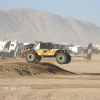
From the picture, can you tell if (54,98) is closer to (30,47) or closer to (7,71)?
(7,71)

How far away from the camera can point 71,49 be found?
72.6 metres

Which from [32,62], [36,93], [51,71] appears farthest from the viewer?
[32,62]

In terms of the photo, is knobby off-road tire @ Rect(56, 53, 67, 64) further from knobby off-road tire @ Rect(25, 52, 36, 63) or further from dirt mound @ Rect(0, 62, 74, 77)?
knobby off-road tire @ Rect(25, 52, 36, 63)

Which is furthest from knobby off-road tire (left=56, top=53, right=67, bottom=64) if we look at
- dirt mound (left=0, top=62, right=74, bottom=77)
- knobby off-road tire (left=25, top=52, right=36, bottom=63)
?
knobby off-road tire (left=25, top=52, right=36, bottom=63)

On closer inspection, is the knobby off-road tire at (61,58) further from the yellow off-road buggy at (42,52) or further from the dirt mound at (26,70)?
the dirt mound at (26,70)

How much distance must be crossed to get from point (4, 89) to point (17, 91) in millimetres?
802

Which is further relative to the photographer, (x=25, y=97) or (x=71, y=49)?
(x=71, y=49)

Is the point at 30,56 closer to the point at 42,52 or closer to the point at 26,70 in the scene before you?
the point at 42,52

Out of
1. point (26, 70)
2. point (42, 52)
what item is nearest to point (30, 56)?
point (42, 52)

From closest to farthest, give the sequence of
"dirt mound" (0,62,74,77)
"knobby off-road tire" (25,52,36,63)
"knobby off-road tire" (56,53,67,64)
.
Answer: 1. "dirt mound" (0,62,74,77)
2. "knobby off-road tire" (56,53,67,64)
3. "knobby off-road tire" (25,52,36,63)

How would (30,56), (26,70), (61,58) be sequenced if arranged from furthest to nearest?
(30,56), (61,58), (26,70)

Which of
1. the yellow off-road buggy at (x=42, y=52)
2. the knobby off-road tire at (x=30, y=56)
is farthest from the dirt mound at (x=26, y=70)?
the yellow off-road buggy at (x=42, y=52)

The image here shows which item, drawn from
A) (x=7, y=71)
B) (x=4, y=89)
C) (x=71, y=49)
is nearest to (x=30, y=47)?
(x=7, y=71)

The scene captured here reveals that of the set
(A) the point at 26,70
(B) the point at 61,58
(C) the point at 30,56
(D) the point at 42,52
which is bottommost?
(A) the point at 26,70
